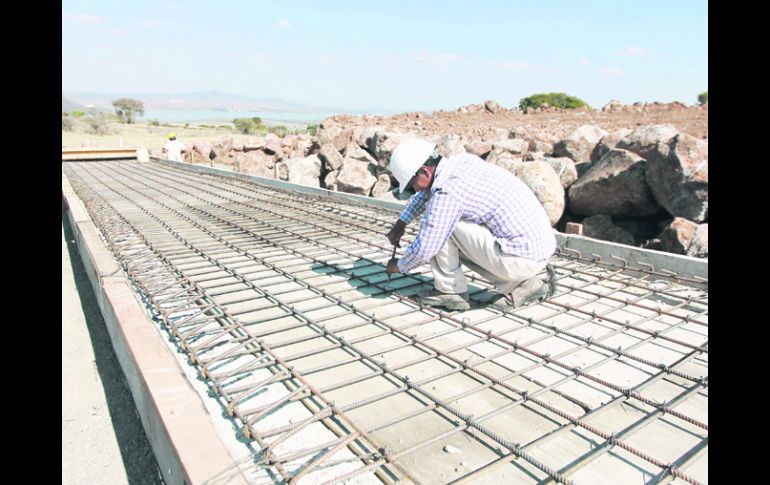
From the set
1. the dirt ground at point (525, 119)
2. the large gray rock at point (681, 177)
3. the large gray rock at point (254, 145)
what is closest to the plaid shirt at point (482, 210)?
the large gray rock at point (681, 177)

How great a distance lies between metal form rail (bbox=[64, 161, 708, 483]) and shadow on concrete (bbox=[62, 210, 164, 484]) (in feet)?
1.56

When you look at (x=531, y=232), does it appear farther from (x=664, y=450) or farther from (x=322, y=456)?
(x=322, y=456)

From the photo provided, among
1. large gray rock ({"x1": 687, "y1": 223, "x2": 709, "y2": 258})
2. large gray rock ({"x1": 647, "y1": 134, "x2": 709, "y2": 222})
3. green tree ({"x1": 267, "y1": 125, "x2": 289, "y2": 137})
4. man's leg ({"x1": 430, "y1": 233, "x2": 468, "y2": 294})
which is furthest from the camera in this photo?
green tree ({"x1": 267, "y1": 125, "x2": 289, "y2": 137})

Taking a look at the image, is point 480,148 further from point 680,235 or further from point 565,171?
point 680,235

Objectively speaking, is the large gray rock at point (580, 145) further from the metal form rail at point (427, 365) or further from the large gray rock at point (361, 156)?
the metal form rail at point (427, 365)

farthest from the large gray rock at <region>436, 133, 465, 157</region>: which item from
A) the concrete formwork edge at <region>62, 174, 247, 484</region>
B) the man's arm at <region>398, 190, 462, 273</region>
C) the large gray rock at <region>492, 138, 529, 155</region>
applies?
the concrete formwork edge at <region>62, 174, 247, 484</region>

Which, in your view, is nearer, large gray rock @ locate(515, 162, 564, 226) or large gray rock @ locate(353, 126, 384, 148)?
large gray rock @ locate(515, 162, 564, 226)

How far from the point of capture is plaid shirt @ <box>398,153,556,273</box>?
8.52 feet

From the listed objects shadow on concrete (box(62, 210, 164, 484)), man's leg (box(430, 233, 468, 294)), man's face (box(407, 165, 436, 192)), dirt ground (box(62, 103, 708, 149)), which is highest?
dirt ground (box(62, 103, 708, 149))

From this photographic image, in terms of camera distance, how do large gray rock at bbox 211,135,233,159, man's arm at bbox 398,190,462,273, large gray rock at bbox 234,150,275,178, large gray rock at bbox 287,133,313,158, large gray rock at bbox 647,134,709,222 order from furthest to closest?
1. large gray rock at bbox 211,135,233,159
2. large gray rock at bbox 234,150,275,178
3. large gray rock at bbox 287,133,313,158
4. large gray rock at bbox 647,134,709,222
5. man's arm at bbox 398,190,462,273

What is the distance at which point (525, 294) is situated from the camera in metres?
2.87

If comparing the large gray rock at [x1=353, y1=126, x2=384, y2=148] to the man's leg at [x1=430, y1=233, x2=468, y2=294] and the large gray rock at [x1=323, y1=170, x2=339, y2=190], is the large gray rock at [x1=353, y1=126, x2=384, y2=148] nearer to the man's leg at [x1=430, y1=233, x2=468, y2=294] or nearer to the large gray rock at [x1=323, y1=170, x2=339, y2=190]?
the large gray rock at [x1=323, y1=170, x2=339, y2=190]

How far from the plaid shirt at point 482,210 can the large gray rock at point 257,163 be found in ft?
34.9

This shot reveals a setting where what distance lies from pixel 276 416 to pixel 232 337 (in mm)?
788
